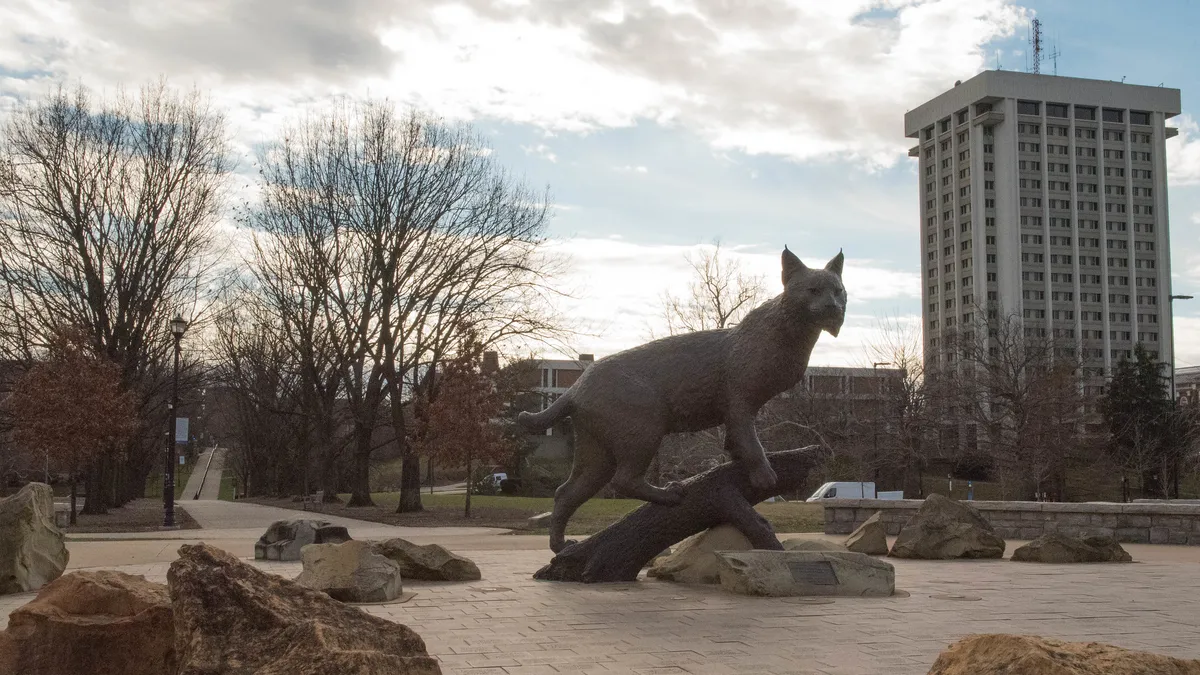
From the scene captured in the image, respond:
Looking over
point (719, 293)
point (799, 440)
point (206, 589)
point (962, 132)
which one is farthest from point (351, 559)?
point (962, 132)

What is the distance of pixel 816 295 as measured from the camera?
8.38m

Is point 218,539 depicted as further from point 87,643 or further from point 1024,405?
point 1024,405

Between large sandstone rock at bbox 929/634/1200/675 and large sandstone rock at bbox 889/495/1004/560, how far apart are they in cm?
968

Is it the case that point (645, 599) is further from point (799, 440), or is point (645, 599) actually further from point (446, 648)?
point (799, 440)

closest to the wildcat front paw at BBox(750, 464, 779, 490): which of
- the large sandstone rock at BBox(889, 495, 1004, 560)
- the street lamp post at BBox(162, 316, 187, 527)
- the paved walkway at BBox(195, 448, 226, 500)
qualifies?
the large sandstone rock at BBox(889, 495, 1004, 560)

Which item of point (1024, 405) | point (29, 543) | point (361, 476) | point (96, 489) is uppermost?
point (1024, 405)

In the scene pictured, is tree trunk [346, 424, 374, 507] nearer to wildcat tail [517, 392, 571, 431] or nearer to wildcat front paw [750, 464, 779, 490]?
wildcat tail [517, 392, 571, 431]

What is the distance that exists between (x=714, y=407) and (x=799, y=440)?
30831 mm

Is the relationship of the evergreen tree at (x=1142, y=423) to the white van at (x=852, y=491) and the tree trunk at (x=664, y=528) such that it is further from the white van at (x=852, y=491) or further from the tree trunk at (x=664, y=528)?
the tree trunk at (x=664, y=528)

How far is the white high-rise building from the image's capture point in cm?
9294

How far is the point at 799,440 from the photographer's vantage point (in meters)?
38.8

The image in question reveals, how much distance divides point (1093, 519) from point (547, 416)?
10709 mm

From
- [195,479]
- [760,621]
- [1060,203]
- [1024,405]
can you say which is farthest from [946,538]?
[1060,203]

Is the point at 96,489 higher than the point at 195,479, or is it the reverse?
the point at 96,489
